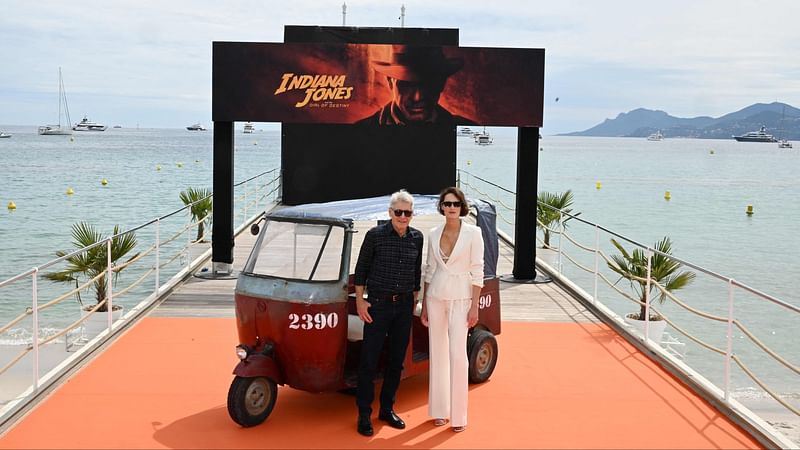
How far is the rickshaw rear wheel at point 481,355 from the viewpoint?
23.2 feet

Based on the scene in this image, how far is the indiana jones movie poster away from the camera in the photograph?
38.3 ft

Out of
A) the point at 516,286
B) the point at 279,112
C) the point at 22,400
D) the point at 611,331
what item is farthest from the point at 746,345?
the point at 22,400

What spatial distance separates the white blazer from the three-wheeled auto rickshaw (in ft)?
1.97

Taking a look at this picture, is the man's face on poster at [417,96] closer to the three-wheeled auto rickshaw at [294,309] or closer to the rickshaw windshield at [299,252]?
the three-wheeled auto rickshaw at [294,309]

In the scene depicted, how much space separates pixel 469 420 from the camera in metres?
6.32

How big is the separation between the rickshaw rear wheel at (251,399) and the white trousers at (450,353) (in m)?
1.19

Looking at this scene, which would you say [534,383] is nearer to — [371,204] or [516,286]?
[371,204]

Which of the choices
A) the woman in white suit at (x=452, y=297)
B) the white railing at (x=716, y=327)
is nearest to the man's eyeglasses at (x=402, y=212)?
the woman in white suit at (x=452, y=297)

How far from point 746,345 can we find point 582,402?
1414 centimetres

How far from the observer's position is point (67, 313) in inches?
784

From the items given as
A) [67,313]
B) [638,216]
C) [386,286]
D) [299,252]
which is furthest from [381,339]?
[638,216]

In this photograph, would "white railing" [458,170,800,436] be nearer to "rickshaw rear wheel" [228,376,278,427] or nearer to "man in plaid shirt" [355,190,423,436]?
"man in plaid shirt" [355,190,423,436]

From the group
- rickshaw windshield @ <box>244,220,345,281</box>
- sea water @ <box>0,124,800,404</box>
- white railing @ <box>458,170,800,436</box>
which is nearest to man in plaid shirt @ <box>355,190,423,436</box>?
rickshaw windshield @ <box>244,220,345,281</box>

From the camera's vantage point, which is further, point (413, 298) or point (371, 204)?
point (371, 204)
